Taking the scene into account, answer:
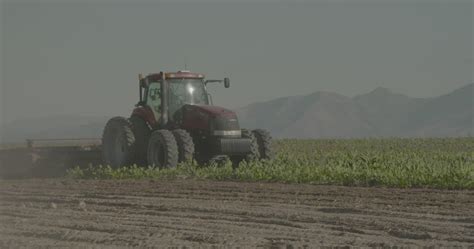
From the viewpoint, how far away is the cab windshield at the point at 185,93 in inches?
631

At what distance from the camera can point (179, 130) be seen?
50.5 feet

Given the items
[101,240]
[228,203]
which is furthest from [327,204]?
[101,240]

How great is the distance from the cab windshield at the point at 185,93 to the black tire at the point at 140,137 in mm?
793

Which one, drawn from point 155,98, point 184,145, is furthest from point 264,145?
point 155,98

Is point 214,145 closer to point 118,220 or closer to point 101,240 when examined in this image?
point 118,220

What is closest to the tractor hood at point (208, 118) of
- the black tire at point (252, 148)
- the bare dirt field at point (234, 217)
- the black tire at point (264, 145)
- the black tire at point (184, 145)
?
the black tire at point (252, 148)

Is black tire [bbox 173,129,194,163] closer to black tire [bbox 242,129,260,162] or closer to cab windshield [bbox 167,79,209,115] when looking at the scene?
cab windshield [bbox 167,79,209,115]

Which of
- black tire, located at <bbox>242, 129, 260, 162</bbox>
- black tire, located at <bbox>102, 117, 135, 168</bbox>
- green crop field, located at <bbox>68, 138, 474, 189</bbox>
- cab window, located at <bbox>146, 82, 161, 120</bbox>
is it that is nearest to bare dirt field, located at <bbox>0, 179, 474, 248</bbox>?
green crop field, located at <bbox>68, 138, 474, 189</bbox>

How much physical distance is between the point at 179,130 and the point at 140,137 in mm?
1365

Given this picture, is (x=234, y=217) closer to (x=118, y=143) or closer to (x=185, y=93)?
(x=185, y=93)

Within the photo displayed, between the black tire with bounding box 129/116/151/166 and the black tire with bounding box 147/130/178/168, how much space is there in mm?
712

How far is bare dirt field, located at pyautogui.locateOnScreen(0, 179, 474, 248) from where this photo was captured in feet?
23.7

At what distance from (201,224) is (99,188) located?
16.3 ft

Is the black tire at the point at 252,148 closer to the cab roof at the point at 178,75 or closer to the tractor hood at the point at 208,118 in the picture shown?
the tractor hood at the point at 208,118
